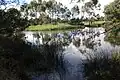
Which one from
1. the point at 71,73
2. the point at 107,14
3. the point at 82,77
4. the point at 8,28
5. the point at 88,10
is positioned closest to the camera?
the point at 82,77

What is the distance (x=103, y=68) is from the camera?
1359cm

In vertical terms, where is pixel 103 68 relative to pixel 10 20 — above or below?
below

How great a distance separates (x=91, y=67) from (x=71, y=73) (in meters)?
2.65

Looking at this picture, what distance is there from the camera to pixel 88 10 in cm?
9919

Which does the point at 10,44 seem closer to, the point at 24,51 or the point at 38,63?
the point at 24,51

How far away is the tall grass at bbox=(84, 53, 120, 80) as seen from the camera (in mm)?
12942

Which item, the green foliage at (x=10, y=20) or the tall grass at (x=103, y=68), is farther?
the green foliage at (x=10, y=20)

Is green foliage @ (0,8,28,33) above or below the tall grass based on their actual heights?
above

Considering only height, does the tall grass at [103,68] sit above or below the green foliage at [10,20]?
below

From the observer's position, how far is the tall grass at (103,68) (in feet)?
42.5

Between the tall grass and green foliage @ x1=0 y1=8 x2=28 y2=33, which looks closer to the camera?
the tall grass

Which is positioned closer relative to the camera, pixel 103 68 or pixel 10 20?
pixel 103 68

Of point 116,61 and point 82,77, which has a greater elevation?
point 116,61

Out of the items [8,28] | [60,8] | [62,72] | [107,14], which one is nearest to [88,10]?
[60,8]
